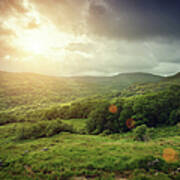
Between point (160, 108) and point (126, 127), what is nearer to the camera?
point (126, 127)

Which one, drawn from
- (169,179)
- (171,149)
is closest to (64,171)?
(169,179)

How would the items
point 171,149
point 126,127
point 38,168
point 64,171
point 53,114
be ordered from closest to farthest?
point 64,171 < point 38,168 < point 171,149 < point 126,127 < point 53,114

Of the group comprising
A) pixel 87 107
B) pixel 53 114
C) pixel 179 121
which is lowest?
pixel 53 114

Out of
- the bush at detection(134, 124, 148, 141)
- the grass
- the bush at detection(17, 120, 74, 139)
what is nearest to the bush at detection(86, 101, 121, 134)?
the bush at detection(17, 120, 74, 139)

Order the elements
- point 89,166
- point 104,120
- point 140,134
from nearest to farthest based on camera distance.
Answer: point 89,166, point 140,134, point 104,120

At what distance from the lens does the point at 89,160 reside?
20.4 meters

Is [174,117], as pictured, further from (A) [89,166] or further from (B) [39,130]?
(B) [39,130]

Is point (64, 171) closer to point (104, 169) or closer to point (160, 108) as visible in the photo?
point (104, 169)

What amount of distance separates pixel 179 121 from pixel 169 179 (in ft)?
133

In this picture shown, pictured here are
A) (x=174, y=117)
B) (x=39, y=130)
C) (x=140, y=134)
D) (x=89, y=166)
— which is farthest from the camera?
(x=174, y=117)

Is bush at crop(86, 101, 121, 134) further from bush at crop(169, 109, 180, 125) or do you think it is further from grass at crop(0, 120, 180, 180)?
grass at crop(0, 120, 180, 180)

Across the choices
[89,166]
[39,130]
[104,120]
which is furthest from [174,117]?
[39,130]

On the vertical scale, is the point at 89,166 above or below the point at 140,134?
above

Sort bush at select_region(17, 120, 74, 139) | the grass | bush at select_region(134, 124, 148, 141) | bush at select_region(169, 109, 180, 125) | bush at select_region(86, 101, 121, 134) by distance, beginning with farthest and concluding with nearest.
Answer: bush at select_region(86, 101, 121, 134) < bush at select_region(169, 109, 180, 125) < bush at select_region(17, 120, 74, 139) < bush at select_region(134, 124, 148, 141) < the grass
